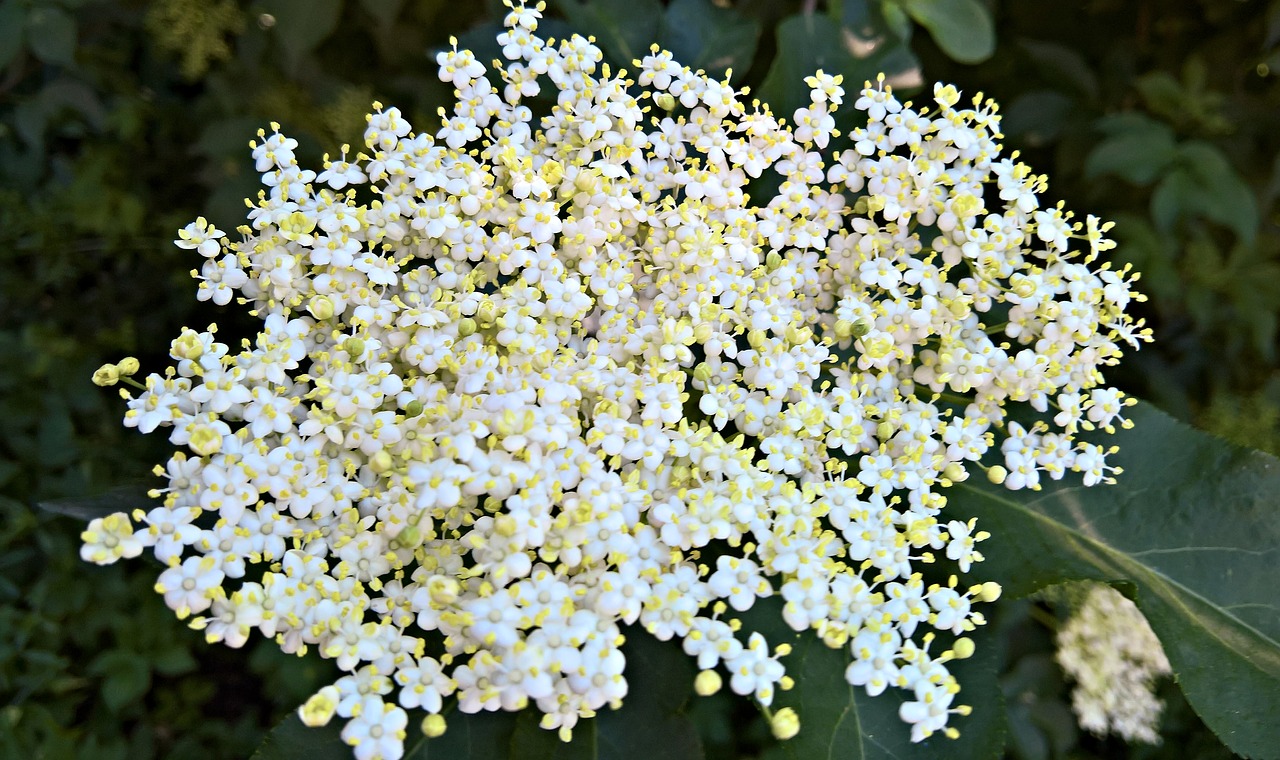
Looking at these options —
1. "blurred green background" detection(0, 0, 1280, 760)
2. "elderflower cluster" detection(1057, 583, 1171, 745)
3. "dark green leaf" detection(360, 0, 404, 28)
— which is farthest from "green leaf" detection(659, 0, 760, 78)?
"elderflower cluster" detection(1057, 583, 1171, 745)

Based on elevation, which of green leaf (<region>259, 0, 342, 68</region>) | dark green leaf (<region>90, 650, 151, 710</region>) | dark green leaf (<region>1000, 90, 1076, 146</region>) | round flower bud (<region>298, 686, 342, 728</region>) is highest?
green leaf (<region>259, 0, 342, 68</region>)

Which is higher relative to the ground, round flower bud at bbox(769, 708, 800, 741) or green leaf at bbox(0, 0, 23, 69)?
green leaf at bbox(0, 0, 23, 69)

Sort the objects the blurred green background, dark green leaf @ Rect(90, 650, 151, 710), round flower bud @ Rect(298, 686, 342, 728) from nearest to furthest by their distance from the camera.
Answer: round flower bud @ Rect(298, 686, 342, 728) < the blurred green background < dark green leaf @ Rect(90, 650, 151, 710)

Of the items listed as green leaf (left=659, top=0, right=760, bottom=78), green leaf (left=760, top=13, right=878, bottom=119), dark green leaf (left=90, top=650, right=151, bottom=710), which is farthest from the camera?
dark green leaf (left=90, top=650, right=151, bottom=710)

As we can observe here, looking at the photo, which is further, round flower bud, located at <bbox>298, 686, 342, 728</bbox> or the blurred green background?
the blurred green background

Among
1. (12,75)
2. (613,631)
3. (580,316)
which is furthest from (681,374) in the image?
(12,75)

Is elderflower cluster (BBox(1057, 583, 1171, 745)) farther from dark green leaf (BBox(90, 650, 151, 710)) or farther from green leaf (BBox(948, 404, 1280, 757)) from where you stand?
dark green leaf (BBox(90, 650, 151, 710))

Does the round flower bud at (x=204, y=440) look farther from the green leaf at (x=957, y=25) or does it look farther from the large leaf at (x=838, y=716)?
the green leaf at (x=957, y=25)

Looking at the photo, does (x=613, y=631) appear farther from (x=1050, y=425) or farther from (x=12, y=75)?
(x=12, y=75)
